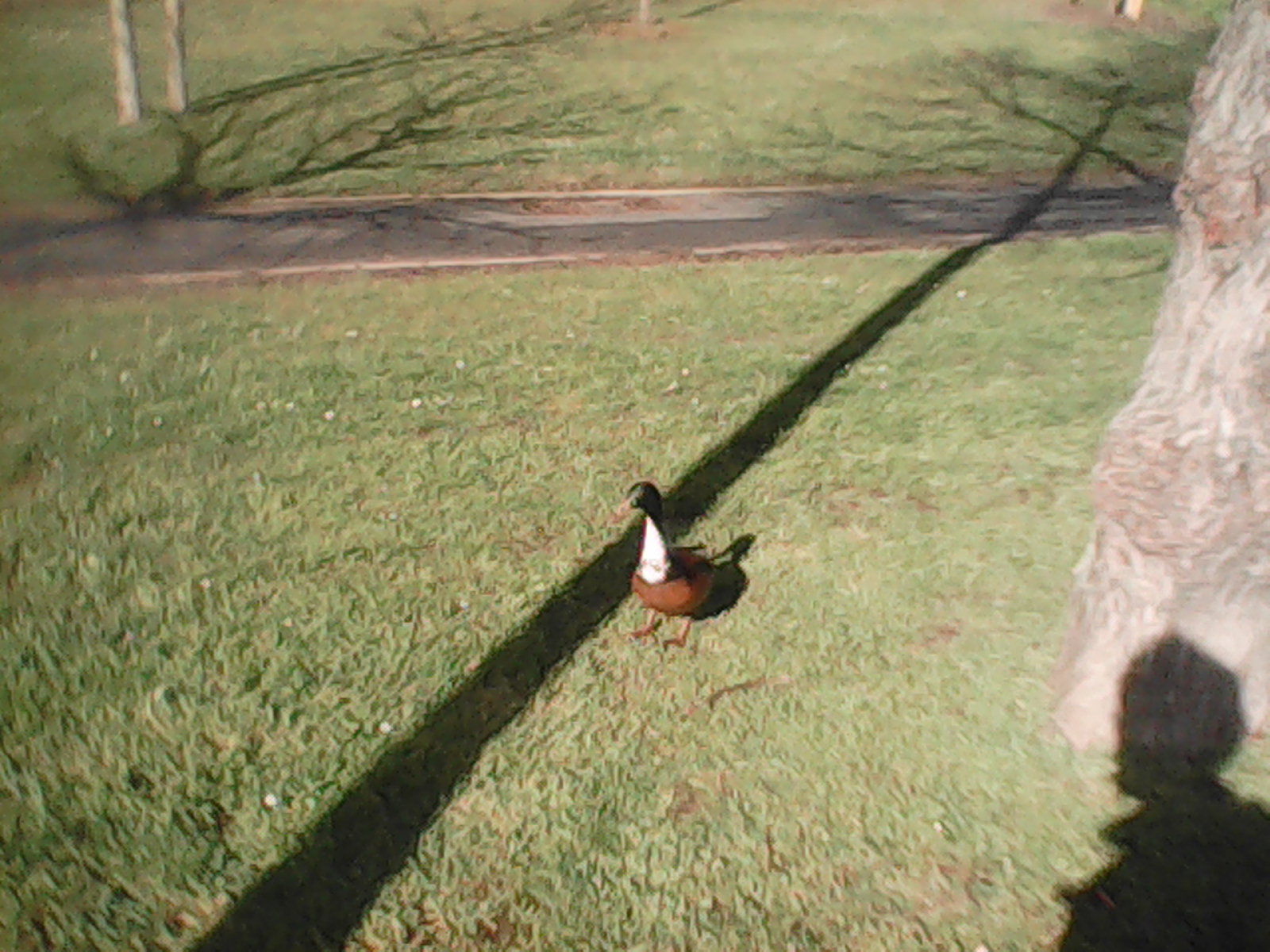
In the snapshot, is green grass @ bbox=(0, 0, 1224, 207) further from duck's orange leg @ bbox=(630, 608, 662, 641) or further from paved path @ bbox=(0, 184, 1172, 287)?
duck's orange leg @ bbox=(630, 608, 662, 641)

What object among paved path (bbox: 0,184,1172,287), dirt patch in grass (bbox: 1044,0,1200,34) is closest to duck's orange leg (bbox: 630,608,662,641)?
paved path (bbox: 0,184,1172,287)

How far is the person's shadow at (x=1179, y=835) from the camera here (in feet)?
10.6

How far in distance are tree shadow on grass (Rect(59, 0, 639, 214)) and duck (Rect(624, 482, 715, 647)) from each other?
809 cm

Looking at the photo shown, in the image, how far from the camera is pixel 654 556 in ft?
13.3

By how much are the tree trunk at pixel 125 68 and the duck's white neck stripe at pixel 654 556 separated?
10.9 m

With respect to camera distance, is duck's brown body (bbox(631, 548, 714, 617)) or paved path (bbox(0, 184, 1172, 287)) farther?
paved path (bbox(0, 184, 1172, 287))

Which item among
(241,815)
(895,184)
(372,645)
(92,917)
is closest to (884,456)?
(372,645)

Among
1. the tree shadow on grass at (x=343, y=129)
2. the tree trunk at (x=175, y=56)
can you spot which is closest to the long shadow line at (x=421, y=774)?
the tree shadow on grass at (x=343, y=129)

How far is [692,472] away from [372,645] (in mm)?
2082

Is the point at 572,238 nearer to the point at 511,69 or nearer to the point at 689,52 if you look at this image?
the point at 511,69

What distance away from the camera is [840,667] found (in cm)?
426

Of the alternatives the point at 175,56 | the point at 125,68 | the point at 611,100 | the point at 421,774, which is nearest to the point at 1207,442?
the point at 421,774

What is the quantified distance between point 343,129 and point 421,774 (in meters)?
11.1

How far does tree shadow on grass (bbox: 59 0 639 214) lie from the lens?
433 inches
